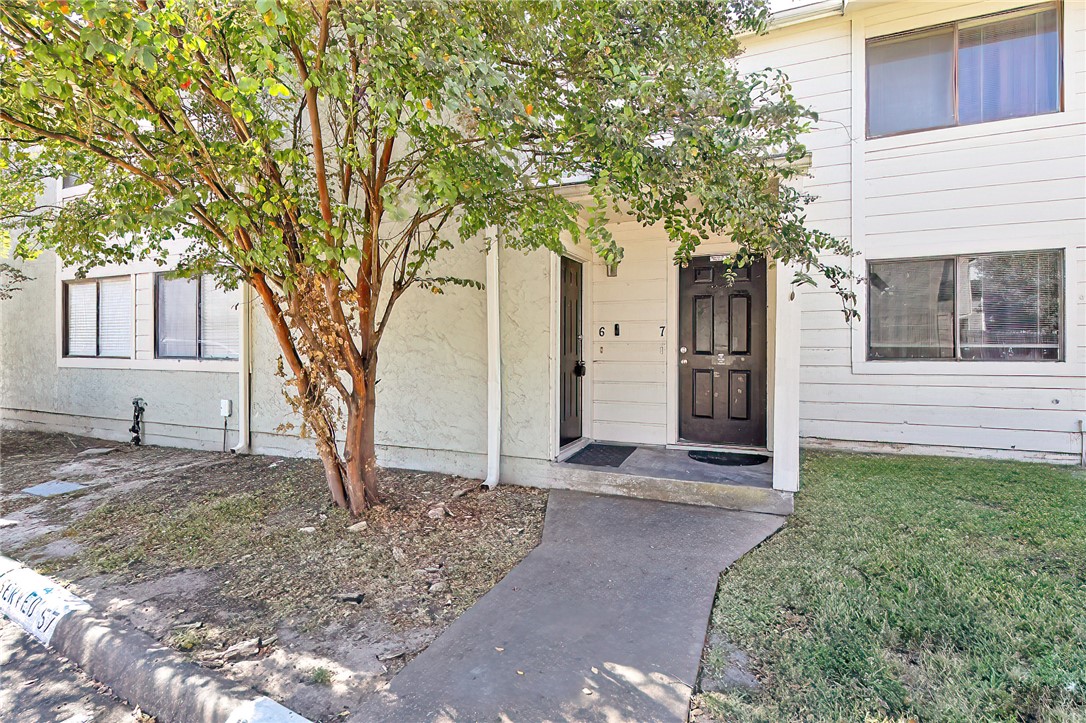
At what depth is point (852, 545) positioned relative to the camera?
335 cm

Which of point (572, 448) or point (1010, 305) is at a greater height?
point (1010, 305)

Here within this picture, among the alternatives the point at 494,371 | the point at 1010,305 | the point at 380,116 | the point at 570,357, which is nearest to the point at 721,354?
the point at 570,357

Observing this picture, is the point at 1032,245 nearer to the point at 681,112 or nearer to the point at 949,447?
the point at 949,447

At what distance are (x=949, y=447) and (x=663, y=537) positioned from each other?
409 cm

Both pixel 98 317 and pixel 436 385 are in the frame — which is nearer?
pixel 436 385

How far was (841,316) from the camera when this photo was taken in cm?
602

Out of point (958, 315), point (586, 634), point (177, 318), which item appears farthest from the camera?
point (177, 318)

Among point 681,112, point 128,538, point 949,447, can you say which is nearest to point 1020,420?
point 949,447

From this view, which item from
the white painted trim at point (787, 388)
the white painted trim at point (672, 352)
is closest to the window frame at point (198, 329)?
the white painted trim at point (672, 352)

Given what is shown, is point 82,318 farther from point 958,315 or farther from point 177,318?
point 958,315

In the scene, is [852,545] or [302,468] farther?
[302,468]

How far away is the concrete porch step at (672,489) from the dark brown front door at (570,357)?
50 centimetres

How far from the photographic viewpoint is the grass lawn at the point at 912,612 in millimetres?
1957

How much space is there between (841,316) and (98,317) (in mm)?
10577
